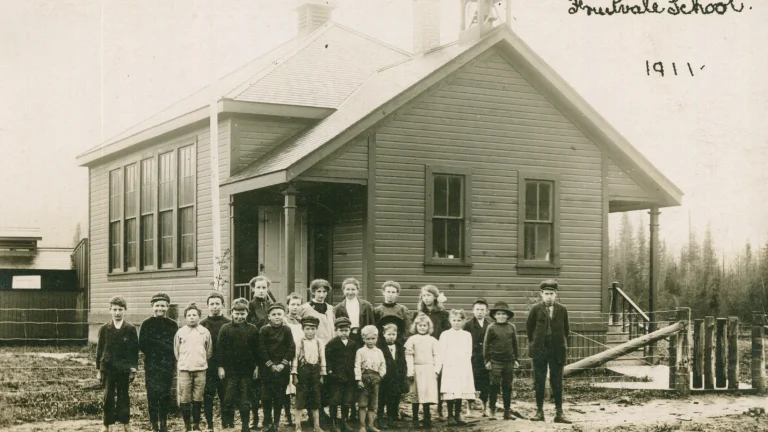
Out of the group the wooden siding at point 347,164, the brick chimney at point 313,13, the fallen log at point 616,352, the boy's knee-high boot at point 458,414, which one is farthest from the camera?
the brick chimney at point 313,13

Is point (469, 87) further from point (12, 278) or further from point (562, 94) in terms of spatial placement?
point (12, 278)

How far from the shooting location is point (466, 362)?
1162 cm

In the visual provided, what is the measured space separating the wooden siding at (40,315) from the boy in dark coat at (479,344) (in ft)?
55.5

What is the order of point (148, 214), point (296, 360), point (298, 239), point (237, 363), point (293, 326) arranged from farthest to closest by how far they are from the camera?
point (148, 214), point (298, 239), point (293, 326), point (296, 360), point (237, 363)

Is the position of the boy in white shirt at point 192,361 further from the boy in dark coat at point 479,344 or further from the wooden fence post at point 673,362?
the wooden fence post at point 673,362

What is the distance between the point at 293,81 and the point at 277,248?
3596 millimetres

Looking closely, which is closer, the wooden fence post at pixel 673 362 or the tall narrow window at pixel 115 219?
the wooden fence post at pixel 673 362

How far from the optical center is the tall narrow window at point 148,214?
20719 mm

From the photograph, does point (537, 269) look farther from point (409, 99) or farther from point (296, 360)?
point (296, 360)

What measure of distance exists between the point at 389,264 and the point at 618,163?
534 cm

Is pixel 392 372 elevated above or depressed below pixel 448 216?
below

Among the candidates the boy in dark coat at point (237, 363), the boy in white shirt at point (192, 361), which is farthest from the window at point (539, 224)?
the boy in white shirt at point (192, 361)

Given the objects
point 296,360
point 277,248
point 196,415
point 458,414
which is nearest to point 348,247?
point 277,248

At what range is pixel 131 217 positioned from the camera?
21.8 metres
